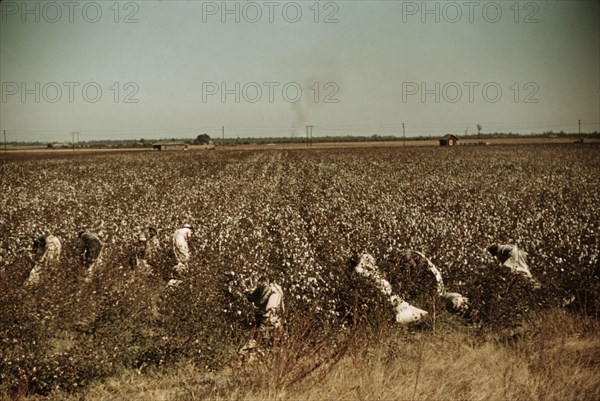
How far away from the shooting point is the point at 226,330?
5547 millimetres

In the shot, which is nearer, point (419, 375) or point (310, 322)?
point (419, 375)

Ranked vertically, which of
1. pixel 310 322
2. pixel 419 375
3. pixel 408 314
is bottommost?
pixel 419 375

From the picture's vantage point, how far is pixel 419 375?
4.67 metres

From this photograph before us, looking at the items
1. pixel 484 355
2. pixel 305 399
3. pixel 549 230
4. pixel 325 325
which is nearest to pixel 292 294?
pixel 325 325

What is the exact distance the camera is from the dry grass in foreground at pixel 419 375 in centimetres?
433

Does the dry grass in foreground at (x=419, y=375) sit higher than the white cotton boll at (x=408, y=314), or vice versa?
the white cotton boll at (x=408, y=314)

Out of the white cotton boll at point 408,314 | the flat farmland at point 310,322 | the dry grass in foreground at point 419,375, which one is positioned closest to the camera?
the dry grass in foreground at point 419,375

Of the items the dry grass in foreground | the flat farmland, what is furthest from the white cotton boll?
the dry grass in foreground

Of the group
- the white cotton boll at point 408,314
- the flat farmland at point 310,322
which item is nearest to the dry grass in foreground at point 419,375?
the flat farmland at point 310,322

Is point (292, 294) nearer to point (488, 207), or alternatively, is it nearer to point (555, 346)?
point (555, 346)

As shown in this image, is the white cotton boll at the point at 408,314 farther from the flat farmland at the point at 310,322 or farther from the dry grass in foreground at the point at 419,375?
the dry grass in foreground at the point at 419,375

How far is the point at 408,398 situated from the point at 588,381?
179 centimetres

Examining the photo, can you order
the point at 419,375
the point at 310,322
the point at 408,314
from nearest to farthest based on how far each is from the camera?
the point at 419,375, the point at 310,322, the point at 408,314

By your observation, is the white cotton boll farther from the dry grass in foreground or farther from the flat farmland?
the dry grass in foreground
